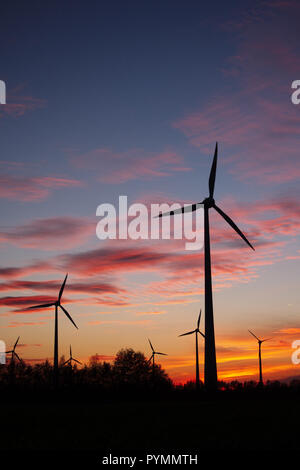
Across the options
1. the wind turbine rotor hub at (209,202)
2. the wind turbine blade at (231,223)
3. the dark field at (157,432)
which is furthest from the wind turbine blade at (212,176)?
the dark field at (157,432)

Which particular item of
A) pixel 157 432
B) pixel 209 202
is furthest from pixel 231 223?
pixel 157 432

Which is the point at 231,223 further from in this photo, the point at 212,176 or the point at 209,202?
the point at 212,176

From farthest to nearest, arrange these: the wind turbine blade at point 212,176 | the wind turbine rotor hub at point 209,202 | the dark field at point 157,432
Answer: the wind turbine blade at point 212,176
the wind turbine rotor hub at point 209,202
the dark field at point 157,432

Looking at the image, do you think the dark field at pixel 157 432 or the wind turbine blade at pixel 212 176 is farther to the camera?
the wind turbine blade at pixel 212 176

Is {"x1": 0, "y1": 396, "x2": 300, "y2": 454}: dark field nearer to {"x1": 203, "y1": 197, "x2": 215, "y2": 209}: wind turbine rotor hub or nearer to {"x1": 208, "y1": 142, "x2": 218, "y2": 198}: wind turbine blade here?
{"x1": 203, "y1": 197, "x2": 215, "y2": 209}: wind turbine rotor hub

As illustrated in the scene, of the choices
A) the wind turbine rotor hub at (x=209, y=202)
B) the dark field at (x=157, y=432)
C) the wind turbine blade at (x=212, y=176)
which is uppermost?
the wind turbine blade at (x=212, y=176)

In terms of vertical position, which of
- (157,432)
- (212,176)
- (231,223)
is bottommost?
(157,432)

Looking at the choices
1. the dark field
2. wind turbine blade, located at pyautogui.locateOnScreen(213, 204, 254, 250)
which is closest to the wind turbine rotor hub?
wind turbine blade, located at pyautogui.locateOnScreen(213, 204, 254, 250)

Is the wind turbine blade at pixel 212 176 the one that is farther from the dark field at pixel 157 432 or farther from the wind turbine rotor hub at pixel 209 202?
the dark field at pixel 157 432
